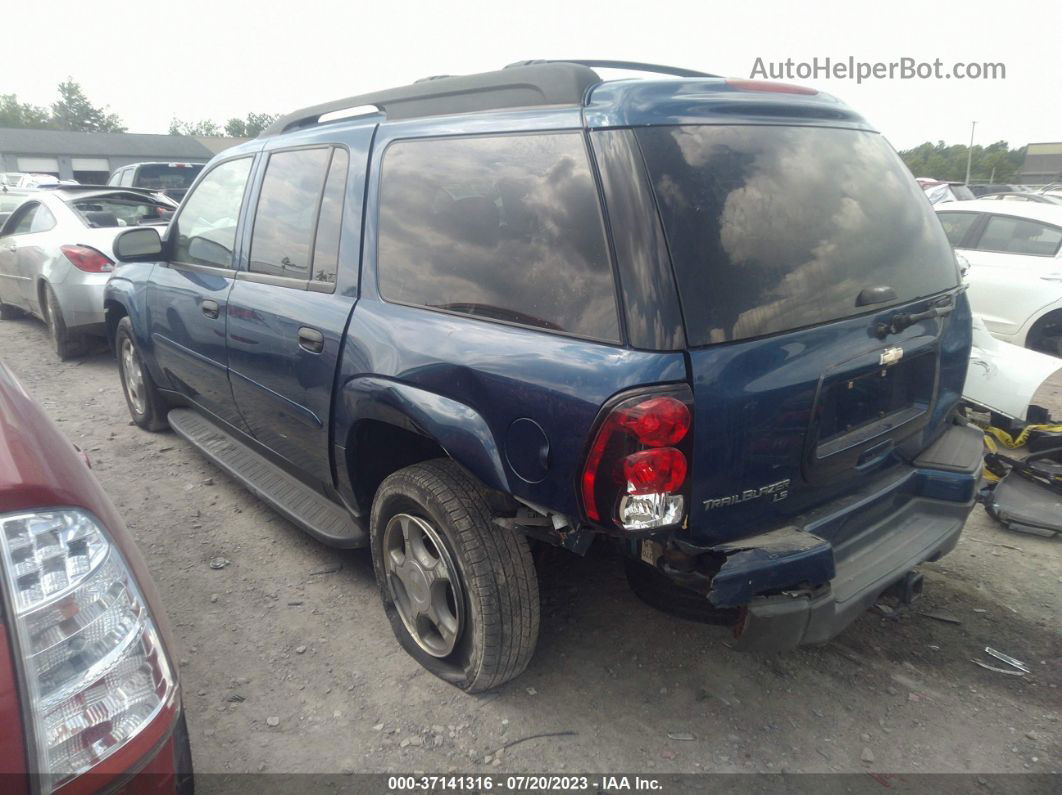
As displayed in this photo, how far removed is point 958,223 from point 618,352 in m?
7.24

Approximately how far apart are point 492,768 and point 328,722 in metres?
0.61

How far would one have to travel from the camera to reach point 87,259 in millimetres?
6652

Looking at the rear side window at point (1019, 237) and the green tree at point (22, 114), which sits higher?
the green tree at point (22, 114)

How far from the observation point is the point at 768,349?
2031mm

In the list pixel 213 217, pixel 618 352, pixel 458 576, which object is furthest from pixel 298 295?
pixel 618 352

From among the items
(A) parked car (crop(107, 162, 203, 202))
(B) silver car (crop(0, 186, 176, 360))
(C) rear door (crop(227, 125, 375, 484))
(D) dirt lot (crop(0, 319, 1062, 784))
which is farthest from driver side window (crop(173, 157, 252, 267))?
(A) parked car (crop(107, 162, 203, 202))

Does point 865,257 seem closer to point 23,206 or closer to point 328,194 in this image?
point 328,194

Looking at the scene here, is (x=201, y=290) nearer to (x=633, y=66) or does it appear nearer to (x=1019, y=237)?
(x=633, y=66)

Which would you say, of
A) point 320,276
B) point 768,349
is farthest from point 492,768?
point 320,276

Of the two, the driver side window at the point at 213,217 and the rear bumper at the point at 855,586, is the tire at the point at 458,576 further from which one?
the driver side window at the point at 213,217

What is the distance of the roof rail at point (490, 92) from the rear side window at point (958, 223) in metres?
6.71

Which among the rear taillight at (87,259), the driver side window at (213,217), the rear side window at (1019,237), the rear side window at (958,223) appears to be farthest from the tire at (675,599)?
the rear side window at (958,223)

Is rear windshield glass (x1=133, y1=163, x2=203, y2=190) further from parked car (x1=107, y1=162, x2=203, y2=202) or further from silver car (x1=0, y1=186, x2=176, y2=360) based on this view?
silver car (x1=0, y1=186, x2=176, y2=360)

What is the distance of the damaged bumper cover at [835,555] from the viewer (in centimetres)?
201
